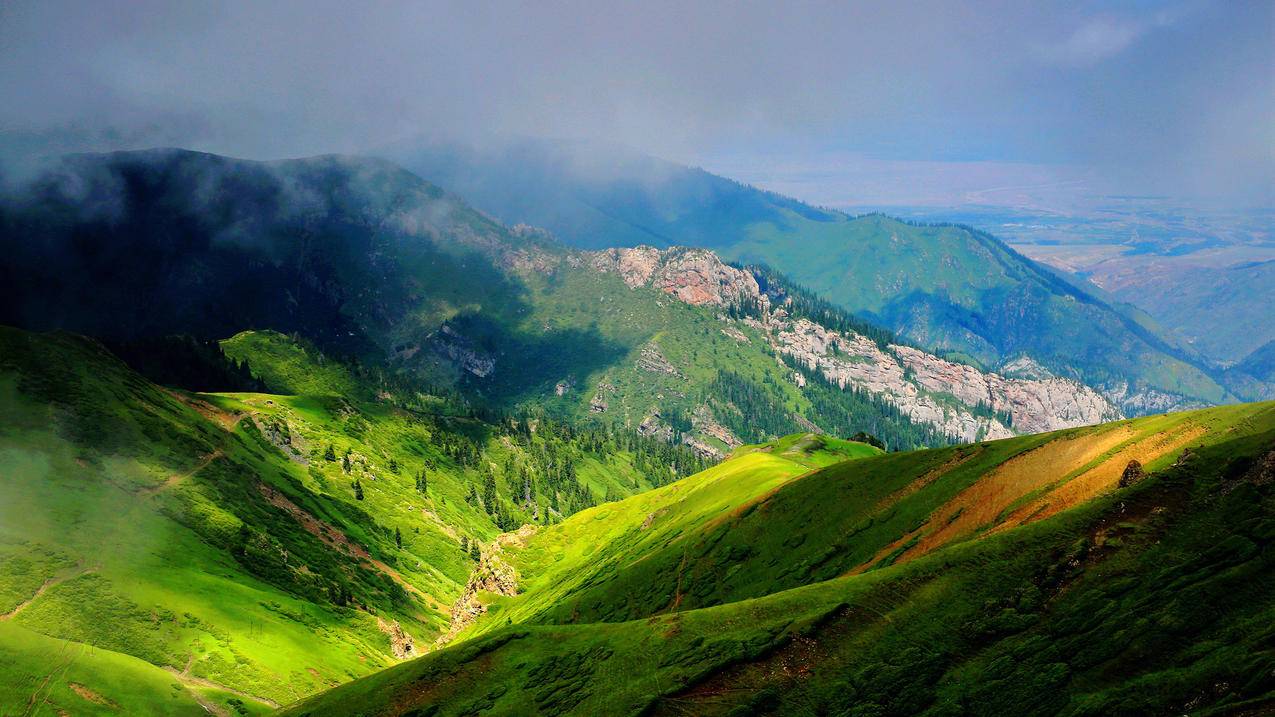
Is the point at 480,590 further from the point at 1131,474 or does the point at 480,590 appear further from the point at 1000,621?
the point at 1131,474

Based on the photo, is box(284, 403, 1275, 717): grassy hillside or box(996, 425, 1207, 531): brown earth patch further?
box(996, 425, 1207, 531): brown earth patch

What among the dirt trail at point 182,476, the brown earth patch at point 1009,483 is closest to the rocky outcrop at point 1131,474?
the brown earth patch at point 1009,483

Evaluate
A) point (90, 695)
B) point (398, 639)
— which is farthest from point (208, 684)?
point (398, 639)

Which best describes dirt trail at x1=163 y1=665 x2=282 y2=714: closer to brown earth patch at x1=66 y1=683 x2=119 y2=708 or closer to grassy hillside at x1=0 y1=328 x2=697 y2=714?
grassy hillside at x1=0 y1=328 x2=697 y2=714

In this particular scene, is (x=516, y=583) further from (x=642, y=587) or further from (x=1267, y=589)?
(x=1267, y=589)

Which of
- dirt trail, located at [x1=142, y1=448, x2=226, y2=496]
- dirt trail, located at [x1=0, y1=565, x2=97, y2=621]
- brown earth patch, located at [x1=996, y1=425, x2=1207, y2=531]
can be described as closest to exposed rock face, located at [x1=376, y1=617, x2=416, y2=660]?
dirt trail, located at [x1=142, y1=448, x2=226, y2=496]

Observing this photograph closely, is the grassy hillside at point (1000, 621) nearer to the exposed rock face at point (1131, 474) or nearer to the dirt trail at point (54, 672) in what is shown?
the exposed rock face at point (1131, 474)
